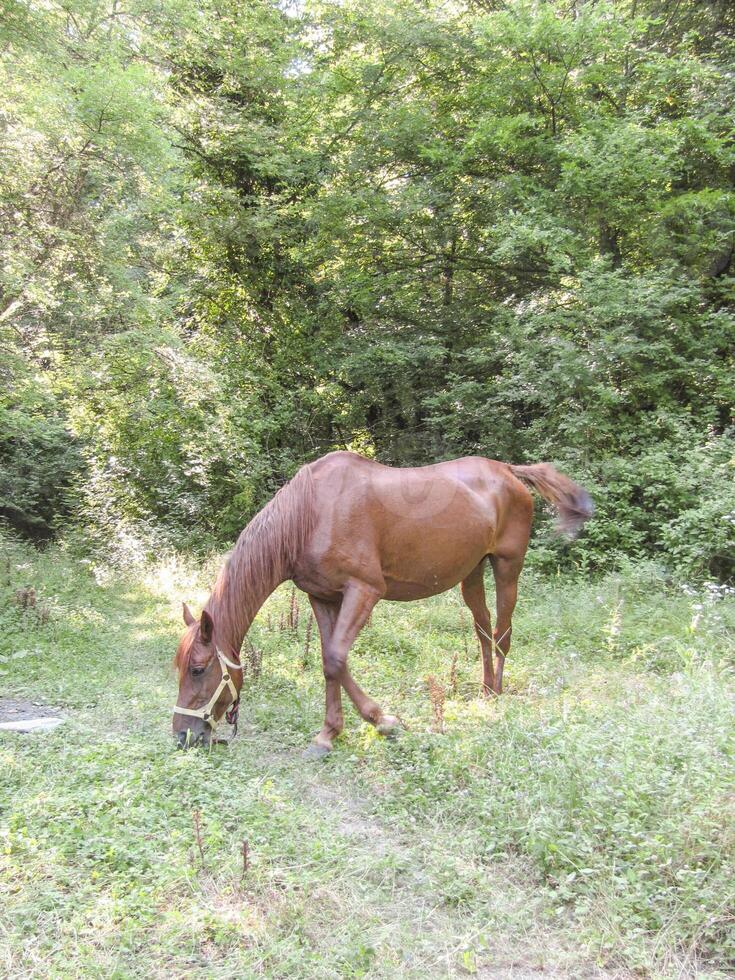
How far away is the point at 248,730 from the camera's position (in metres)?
4.56

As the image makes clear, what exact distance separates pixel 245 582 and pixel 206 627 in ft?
1.28

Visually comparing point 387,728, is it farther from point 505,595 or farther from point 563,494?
point 563,494

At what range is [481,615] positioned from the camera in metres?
5.27

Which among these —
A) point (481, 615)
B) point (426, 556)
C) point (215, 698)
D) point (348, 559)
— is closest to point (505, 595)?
point (481, 615)

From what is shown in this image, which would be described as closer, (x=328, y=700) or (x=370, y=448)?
(x=328, y=700)

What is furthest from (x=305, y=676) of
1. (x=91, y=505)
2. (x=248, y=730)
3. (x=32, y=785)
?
(x=91, y=505)

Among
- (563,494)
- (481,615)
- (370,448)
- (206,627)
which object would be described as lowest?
(481,615)

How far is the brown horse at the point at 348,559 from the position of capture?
157 inches

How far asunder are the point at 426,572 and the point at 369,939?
261cm

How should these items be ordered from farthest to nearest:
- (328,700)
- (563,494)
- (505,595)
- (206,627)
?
(563,494) → (505,595) → (328,700) → (206,627)

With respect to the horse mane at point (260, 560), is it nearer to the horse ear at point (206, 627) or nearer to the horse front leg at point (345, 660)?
the horse ear at point (206, 627)

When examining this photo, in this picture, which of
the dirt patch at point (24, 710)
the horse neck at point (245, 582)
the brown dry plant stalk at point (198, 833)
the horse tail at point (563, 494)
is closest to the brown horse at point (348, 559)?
the horse neck at point (245, 582)

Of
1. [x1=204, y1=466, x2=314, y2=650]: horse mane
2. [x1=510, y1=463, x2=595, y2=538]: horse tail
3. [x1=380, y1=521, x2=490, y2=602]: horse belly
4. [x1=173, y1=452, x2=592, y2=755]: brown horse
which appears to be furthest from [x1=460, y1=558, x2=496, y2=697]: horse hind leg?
[x1=204, y1=466, x2=314, y2=650]: horse mane

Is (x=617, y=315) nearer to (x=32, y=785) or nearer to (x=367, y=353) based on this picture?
(x=367, y=353)
